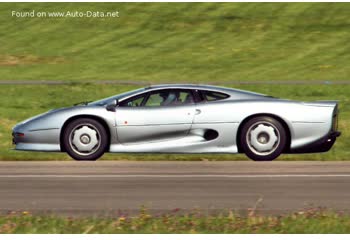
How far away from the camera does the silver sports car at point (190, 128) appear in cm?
1339

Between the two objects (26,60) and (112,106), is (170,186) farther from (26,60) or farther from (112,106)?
(26,60)

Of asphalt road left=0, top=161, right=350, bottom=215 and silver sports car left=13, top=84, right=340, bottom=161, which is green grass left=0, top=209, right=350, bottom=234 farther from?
silver sports car left=13, top=84, right=340, bottom=161

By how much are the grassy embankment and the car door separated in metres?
7.24

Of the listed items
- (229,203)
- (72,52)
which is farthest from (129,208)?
(72,52)

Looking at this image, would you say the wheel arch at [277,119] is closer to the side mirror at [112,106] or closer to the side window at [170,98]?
the side window at [170,98]

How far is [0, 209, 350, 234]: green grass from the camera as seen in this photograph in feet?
25.6

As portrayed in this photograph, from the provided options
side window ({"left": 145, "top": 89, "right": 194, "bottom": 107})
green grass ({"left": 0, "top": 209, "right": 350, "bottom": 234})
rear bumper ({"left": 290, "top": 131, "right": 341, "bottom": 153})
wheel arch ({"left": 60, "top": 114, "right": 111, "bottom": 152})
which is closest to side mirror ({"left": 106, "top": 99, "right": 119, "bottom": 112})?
wheel arch ({"left": 60, "top": 114, "right": 111, "bottom": 152})

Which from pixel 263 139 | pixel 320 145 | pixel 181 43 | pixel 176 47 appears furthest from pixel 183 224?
pixel 181 43

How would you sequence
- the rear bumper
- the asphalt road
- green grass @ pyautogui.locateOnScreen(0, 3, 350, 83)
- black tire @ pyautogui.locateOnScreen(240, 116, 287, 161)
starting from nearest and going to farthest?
the asphalt road, black tire @ pyautogui.locateOnScreen(240, 116, 287, 161), the rear bumper, green grass @ pyautogui.locateOnScreen(0, 3, 350, 83)

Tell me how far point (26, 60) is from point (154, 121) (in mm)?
22467

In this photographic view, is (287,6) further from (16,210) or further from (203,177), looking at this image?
(16,210)

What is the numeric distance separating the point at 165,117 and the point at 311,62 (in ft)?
71.0

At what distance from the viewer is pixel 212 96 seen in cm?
1384

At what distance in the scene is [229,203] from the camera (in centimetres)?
960
